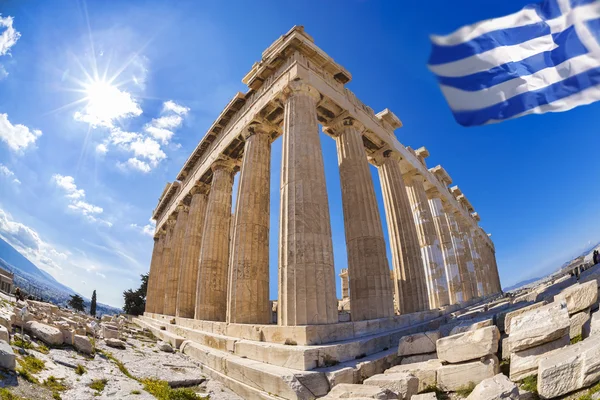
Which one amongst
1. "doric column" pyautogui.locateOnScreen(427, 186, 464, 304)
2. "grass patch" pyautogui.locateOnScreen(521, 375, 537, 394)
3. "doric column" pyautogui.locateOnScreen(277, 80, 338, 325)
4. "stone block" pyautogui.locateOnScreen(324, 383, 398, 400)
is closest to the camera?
"grass patch" pyautogui.locateOnScreen(521, 375, 537, 394)

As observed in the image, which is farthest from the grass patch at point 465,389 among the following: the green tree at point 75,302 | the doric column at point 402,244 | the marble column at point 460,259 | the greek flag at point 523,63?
the green tree at point 75,302

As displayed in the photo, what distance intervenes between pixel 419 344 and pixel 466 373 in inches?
70.6

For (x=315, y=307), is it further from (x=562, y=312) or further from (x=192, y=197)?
(x=192, y=197)

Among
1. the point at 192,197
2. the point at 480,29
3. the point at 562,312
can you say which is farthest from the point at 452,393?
the point at 192,197

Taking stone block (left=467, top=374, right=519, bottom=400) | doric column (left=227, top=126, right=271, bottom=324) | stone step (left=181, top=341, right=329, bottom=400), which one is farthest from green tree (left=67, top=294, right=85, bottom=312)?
stone block (left=467, top=374, right=519, bottom=400)

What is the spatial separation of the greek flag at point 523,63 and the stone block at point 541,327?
23.2 feet

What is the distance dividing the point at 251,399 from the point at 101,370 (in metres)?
3.59

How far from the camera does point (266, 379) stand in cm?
644

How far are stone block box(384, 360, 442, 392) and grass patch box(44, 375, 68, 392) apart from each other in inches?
242

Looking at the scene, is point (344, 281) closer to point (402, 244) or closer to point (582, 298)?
point (402, 244)

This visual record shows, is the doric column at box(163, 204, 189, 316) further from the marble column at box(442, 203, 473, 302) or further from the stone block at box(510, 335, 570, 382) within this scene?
the marble column at box(442, 203, 473, 302)

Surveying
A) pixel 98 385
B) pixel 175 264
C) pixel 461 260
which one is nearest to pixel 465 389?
pixel 98 385

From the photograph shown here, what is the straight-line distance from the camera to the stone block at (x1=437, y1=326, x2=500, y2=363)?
510cm

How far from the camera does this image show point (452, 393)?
5.02m
